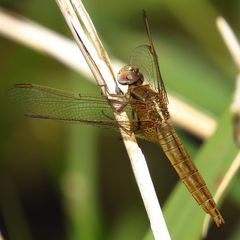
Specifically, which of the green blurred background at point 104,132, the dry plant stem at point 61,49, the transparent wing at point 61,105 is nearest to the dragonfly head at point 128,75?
the transparent wing at point 61,105

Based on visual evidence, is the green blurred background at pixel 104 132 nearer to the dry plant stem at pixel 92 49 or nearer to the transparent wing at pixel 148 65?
the transparent wing at pixel 148 65

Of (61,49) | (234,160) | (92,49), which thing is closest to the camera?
(92,49)

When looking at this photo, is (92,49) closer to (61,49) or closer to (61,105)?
(61,105)

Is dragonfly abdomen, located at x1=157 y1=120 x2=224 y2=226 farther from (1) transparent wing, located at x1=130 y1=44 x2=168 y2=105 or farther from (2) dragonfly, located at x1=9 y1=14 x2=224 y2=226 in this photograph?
(1) transparent wing, located at x1=130 y1=44 x2=168 y2=105

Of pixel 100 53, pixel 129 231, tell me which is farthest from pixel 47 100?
pixel 129 231

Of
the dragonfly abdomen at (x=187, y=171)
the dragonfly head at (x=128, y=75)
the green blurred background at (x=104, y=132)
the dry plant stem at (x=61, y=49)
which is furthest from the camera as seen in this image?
the green blurred background at (x=104, y=132)

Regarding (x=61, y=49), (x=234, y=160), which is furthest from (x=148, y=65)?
(x=234, y=160)
